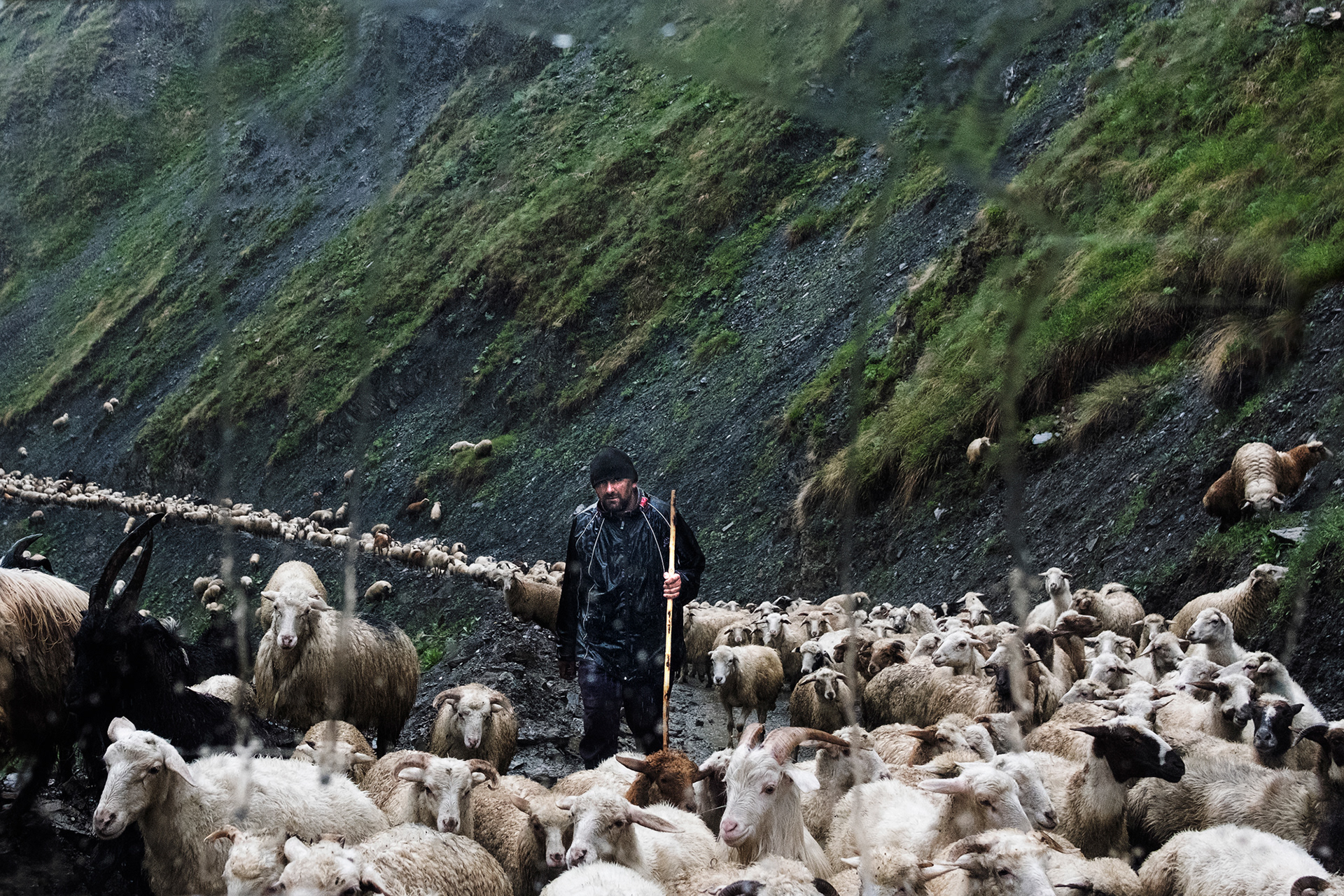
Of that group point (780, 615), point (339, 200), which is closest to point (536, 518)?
point (780, 615)

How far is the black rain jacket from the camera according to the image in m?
7.18

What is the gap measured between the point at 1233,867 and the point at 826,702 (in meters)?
4.77

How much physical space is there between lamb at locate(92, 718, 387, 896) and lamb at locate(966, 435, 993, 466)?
12365 mm

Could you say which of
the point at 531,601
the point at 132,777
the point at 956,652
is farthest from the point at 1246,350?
the point at 132,777

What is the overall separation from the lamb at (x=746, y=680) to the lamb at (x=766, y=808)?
16.4ft

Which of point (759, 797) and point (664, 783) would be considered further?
point (664, 783)

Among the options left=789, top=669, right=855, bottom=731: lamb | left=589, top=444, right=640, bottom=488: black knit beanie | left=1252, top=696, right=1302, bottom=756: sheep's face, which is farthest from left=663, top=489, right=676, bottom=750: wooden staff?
left=1252, top=696, right=1302, bottom=756: sheep's face

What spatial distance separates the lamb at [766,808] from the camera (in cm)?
525

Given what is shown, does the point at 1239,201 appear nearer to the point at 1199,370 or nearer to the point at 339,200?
the point at 1199,370

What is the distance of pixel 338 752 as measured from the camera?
6.85m

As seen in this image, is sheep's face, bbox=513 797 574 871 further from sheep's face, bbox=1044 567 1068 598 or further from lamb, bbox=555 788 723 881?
sheep's face, bbox=1044 567 1068 598

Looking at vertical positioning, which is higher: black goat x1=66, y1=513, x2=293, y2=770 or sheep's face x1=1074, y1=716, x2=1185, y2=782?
black goat x1=66, y1=513, x2=293, y2=770

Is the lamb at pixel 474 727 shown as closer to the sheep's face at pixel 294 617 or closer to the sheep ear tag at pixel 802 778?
the sheep's face at pixel 294 617

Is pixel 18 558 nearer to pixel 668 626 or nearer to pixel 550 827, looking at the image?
pixel 668 626
